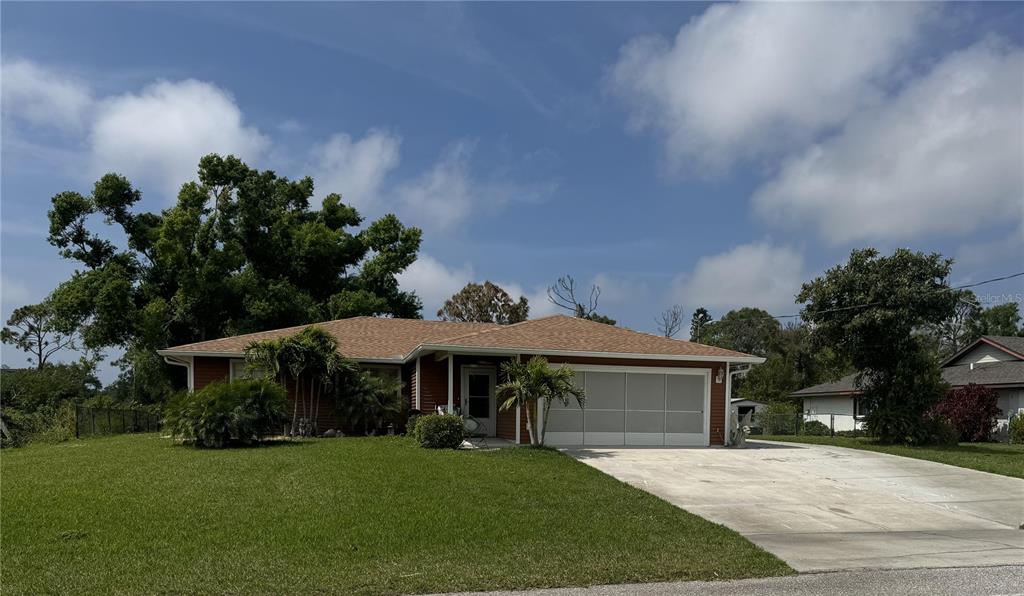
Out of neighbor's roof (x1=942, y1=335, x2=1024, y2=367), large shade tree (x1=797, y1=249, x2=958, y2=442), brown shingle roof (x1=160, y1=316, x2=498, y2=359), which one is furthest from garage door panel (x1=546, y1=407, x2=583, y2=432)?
neighbor's roof (x1=942, y1=335, x2=1024, y2=367)

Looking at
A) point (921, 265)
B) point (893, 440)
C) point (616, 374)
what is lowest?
point (893, 440)

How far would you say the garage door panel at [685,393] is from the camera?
2017 cm

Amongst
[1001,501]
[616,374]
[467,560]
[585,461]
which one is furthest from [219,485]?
[1001,501]

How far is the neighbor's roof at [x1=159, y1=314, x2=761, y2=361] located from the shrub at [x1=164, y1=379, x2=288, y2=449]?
364 cm

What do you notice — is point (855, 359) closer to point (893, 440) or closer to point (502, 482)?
point (893, 440)

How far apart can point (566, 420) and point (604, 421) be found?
39.1 inches

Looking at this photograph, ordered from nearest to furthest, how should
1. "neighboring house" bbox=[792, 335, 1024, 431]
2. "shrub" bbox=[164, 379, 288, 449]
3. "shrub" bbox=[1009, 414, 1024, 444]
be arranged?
"shrub" bbox=[164, 379, 288, 449] → "shrub" bbox=[1009, 414, 1024, 444] → "neighboring house" bbox=[792, 335, 1024, 431]

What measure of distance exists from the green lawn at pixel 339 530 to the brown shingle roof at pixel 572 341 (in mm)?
5101

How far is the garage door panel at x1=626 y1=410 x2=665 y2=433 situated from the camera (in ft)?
65.1

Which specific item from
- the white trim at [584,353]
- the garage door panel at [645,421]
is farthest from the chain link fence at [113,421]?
the garage door panel at [645,421]

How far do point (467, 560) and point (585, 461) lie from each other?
805 cm

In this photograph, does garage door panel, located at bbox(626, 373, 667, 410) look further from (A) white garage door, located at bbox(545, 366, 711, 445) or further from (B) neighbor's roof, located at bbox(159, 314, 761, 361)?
(B) neighbor's roof, located at bbox(159, 314, 761, 361)

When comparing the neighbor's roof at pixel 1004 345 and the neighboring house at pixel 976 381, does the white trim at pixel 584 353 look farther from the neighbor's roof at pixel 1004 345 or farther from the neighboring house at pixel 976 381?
the neighbor's roof at pixel 1004 345

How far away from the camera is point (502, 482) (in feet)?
40.4
